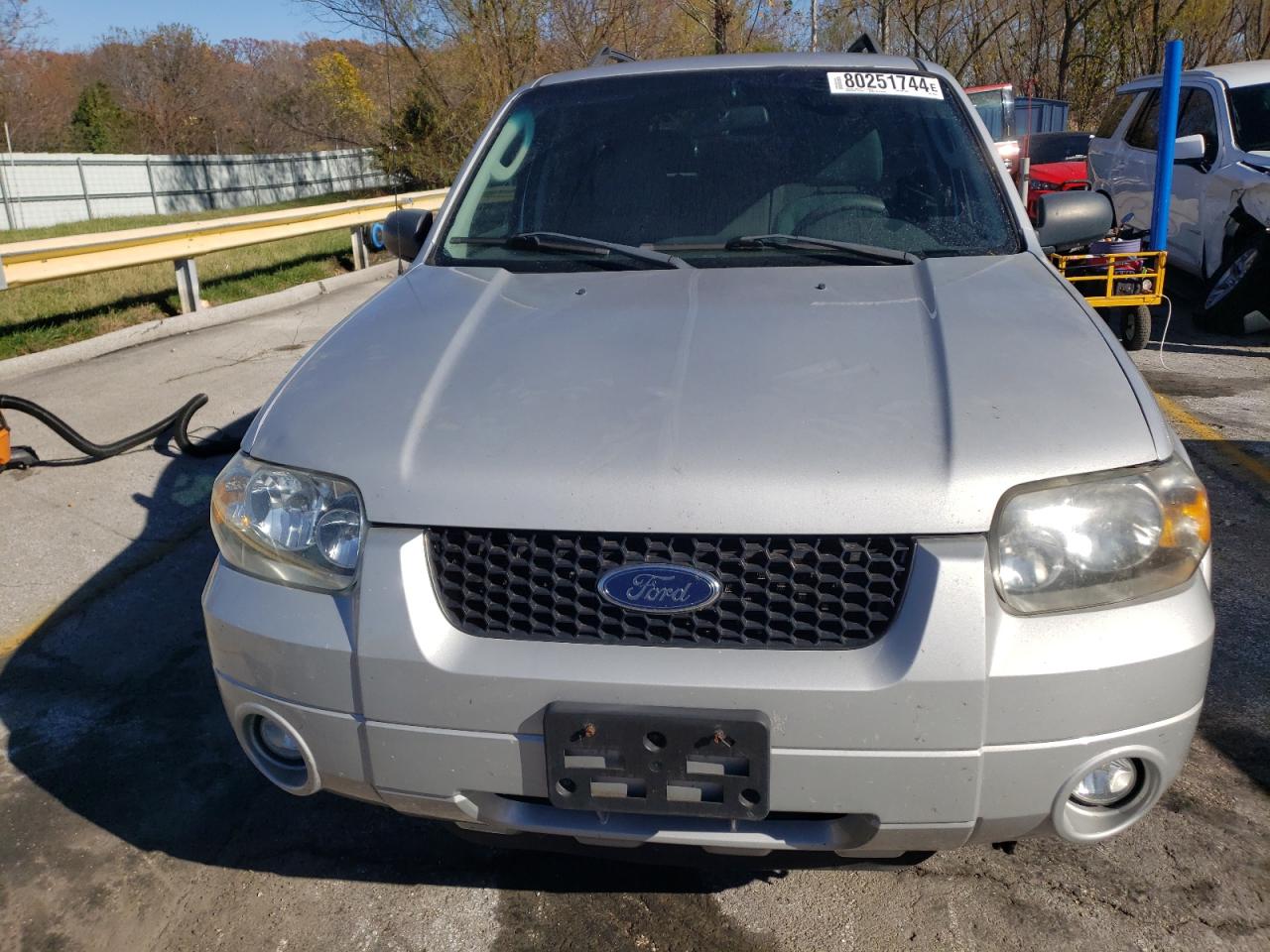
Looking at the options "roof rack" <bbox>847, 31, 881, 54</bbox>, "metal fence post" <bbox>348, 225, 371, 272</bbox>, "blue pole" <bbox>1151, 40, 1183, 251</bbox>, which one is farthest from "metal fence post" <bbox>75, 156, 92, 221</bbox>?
"roof rack" <bbox>847, 31, 881, 54</bbox>

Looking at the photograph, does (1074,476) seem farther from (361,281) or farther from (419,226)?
(361,281)

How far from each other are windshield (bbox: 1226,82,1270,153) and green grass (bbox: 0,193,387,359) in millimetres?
8738

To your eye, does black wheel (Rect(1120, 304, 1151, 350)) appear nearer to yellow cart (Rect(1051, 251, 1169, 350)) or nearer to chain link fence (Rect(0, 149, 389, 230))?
yellow cart (Rect(1051, 251, 1169, 350))

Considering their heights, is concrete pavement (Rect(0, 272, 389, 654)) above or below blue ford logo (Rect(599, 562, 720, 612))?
below

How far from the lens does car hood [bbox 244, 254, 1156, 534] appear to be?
1911 millimetres

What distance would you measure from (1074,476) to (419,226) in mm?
2535

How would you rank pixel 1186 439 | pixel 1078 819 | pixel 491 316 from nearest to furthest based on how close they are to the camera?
pixel 1078 819 → pixel 491 316 → pixel 1186 439

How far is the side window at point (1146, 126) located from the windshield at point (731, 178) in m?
7.31

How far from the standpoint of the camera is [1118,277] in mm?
7297

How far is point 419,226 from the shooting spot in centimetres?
376

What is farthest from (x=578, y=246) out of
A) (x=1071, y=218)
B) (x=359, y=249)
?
(x=359, y=249)

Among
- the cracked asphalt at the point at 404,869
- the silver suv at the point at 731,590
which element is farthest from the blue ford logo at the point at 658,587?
the cracked asphalt at the point at 404,869

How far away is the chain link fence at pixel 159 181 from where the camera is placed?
1058 inches

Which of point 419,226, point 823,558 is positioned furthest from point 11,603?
point 823,558
